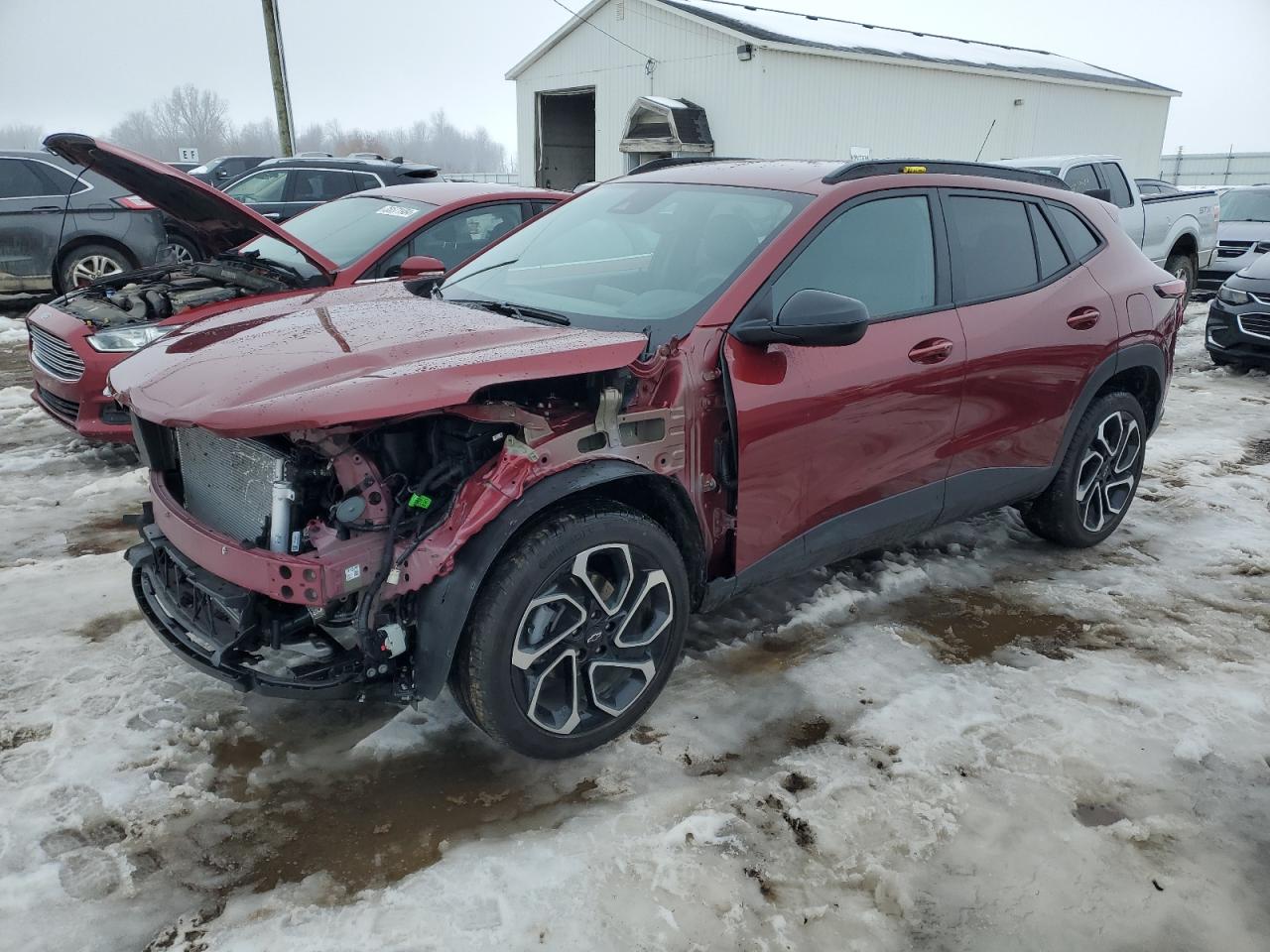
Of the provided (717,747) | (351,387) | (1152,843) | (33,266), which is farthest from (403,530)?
(33,266)

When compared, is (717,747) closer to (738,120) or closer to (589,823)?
(589,823)

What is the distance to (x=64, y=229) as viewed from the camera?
9.34 metres

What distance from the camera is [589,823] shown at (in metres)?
2.66

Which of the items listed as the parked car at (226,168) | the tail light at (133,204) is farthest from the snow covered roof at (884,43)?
the tail light at (133,204)

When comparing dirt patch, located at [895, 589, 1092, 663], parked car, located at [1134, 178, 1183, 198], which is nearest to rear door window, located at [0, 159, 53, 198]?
dirt patch, located at [895, 589, 1092, 663]

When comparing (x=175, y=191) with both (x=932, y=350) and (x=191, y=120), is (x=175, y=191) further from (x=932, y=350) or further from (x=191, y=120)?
(x=191, y=120)

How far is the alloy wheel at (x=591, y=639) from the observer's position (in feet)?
→ 8.97

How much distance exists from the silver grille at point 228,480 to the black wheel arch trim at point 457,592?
1.77 feet

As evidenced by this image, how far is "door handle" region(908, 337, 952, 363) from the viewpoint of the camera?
3.47m

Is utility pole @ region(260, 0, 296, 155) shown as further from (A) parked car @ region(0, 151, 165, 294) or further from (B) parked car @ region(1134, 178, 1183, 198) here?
(B) parked car @ region(1134, 178, 1183, 198)

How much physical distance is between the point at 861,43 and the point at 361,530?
22868 millimetres

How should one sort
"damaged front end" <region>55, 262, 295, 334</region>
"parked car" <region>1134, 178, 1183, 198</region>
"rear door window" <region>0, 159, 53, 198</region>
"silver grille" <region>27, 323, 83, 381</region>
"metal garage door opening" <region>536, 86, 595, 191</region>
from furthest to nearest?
"metal garage door opening" <region>536, 86, 595, 191</region> → "parked car" <region>1134, 178, 1183, 198</region> → "rear door window" <region>0, 159, 53, 198</region> → "damaged front end" <region>55, 262, 295, 334</region> → "silver grille" <region>27, 323, 83, 381</region>

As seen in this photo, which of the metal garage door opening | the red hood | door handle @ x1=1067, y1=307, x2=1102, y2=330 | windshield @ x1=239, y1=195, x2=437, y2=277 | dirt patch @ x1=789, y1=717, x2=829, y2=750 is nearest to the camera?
the red hood

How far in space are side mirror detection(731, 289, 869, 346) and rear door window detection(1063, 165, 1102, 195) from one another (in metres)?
8.60
